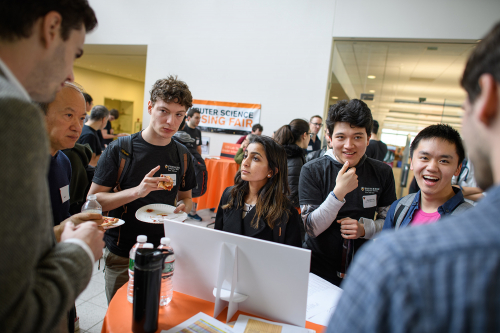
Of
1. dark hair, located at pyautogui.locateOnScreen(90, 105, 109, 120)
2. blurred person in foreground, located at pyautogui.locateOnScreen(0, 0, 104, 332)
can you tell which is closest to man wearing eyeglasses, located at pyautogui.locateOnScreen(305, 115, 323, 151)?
dark hair, located at pyautogui.locateOnScreen(90, 105, 109, 120)

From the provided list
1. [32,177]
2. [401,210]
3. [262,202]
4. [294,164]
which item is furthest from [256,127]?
[32,177]

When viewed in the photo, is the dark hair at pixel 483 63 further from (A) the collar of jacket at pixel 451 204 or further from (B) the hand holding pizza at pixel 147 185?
(B) the hand holding pizza at pixel 147 185

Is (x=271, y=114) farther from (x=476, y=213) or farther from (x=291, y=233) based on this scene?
(x=476, y=213)

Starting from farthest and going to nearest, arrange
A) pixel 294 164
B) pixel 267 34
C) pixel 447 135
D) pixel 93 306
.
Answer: pixel 267 34 < pixel 294 164 < pixel 93 306 < pixel 447 135

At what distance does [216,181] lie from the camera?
5.19 metres

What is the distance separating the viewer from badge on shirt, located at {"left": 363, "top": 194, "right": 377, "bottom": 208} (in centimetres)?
183

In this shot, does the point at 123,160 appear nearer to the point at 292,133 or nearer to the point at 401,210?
the point at 401,210

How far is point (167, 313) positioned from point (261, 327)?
38 centimetres

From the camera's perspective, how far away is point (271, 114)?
6234 millimetres

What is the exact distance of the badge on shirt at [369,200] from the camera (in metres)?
1.83

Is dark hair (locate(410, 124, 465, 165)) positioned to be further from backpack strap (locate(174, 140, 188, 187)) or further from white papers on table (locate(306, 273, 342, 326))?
backpack strap (locate(174, 140, 188, 187))

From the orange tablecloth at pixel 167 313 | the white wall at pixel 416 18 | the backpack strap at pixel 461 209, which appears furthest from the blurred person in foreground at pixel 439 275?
the white wall at pixel 416 18

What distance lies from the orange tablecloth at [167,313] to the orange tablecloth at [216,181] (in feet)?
12.3

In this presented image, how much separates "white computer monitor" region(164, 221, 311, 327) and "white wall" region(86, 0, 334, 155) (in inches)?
202
